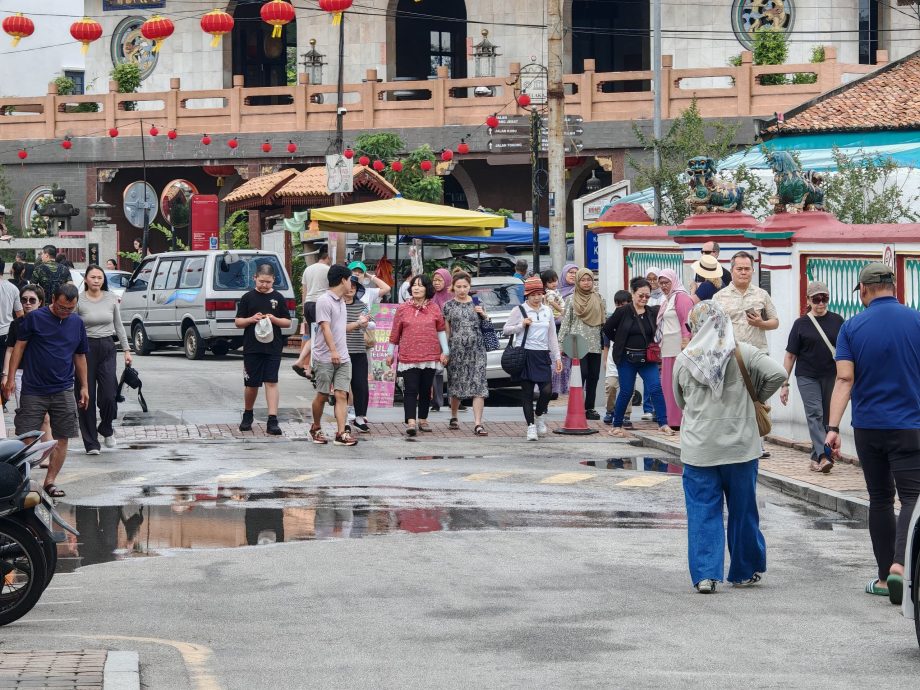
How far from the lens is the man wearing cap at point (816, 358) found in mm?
13617

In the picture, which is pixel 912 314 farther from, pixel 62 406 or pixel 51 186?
pixel 51 186

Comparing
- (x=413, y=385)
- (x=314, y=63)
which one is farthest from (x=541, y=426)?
(x=314, y=63)

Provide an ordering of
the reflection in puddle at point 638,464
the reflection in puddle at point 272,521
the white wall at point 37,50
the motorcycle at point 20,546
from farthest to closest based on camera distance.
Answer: the white wall at point 37,50 → the reflection in puddle at point 638,464 → the reflection in puddle at point 272,521 → the motorcycle at point 20,546

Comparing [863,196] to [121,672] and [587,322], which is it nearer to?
[587,322]

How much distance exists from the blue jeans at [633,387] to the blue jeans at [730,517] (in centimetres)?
782

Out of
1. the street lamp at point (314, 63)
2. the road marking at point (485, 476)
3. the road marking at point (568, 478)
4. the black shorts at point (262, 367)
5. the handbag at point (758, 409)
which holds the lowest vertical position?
the road marking at point (568, 478)

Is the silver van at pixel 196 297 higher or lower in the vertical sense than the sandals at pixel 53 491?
higher

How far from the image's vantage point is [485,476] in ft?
45.5

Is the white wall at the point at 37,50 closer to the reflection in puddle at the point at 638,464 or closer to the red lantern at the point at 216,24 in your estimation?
the red lantern at the point at 216,24

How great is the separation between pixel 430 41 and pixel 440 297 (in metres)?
34.8

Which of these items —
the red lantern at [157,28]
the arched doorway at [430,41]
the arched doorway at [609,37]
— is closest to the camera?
the red lantern at [157,28]

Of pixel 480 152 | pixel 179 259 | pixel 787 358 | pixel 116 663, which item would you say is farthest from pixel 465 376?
pixel 480 152

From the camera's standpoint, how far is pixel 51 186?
4497 centimetres

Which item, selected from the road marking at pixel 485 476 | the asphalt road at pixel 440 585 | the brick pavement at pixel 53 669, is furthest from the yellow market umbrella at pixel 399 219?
the brick pavement at pixel 53 669
